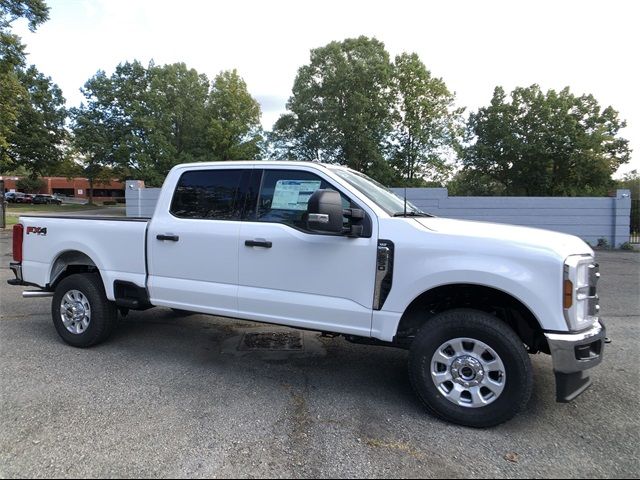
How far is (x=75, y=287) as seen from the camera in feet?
17.5

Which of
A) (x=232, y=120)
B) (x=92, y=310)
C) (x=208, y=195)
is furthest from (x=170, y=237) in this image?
(x=232, y=120)

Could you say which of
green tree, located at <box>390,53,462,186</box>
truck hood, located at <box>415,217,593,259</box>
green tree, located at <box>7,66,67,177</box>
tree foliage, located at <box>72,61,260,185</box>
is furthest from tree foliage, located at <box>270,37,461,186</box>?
truck hood, located at <box>415,217,593,259</box>

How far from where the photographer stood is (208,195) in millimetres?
4812

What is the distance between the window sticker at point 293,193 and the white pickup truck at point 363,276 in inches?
0.5

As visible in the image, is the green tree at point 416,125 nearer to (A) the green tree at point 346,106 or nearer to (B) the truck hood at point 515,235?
(A) the green tree at point 346,106

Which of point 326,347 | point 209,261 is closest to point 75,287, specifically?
point 209,261

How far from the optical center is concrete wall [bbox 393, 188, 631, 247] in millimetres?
16219

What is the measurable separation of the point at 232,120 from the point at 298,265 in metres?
39.0

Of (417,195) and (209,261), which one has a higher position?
(417,195)

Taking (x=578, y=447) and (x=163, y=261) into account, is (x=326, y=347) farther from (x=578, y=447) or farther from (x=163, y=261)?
(x=578, y=447)

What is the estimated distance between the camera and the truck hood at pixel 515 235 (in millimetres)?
3455

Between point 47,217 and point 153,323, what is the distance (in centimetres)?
190

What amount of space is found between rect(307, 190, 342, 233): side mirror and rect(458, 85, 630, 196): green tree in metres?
33.6

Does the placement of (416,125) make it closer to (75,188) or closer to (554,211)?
(554,211)
